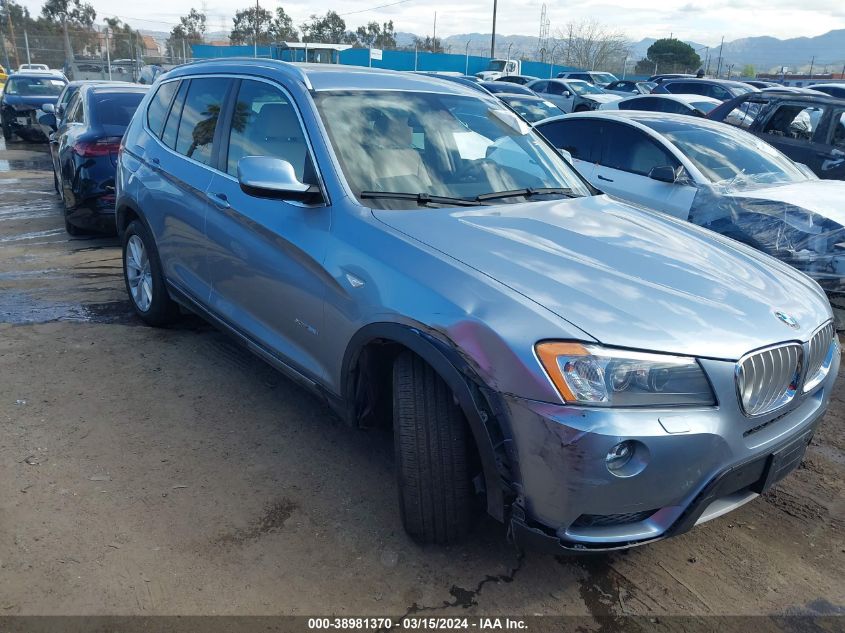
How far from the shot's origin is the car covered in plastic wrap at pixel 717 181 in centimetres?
542

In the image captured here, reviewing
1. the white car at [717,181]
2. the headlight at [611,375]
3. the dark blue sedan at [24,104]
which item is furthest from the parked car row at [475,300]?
the dark blue sedan at [24,104]

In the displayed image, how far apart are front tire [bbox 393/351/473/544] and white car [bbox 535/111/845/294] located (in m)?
3.42

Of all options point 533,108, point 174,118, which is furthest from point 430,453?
point 533,108

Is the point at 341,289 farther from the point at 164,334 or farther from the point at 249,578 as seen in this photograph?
the point at 164,334

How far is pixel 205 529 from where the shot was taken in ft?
9.73

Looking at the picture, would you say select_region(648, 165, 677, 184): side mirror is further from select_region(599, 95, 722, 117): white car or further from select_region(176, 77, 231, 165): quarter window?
select_region(599, 95, 722, 117): white car

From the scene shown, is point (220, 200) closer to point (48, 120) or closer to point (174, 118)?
point (174, 118)

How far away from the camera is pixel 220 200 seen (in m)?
3.83

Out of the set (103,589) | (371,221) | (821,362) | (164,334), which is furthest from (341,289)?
(164,334)

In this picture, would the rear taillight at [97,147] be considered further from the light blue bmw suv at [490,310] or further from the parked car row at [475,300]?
the light blue bmw suv at [490,310]

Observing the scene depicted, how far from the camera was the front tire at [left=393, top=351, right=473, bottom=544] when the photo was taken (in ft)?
8.46

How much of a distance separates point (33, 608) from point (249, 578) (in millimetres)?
743

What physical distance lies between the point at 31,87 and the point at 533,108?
1306cm

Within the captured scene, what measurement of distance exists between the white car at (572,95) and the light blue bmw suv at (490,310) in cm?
1661
